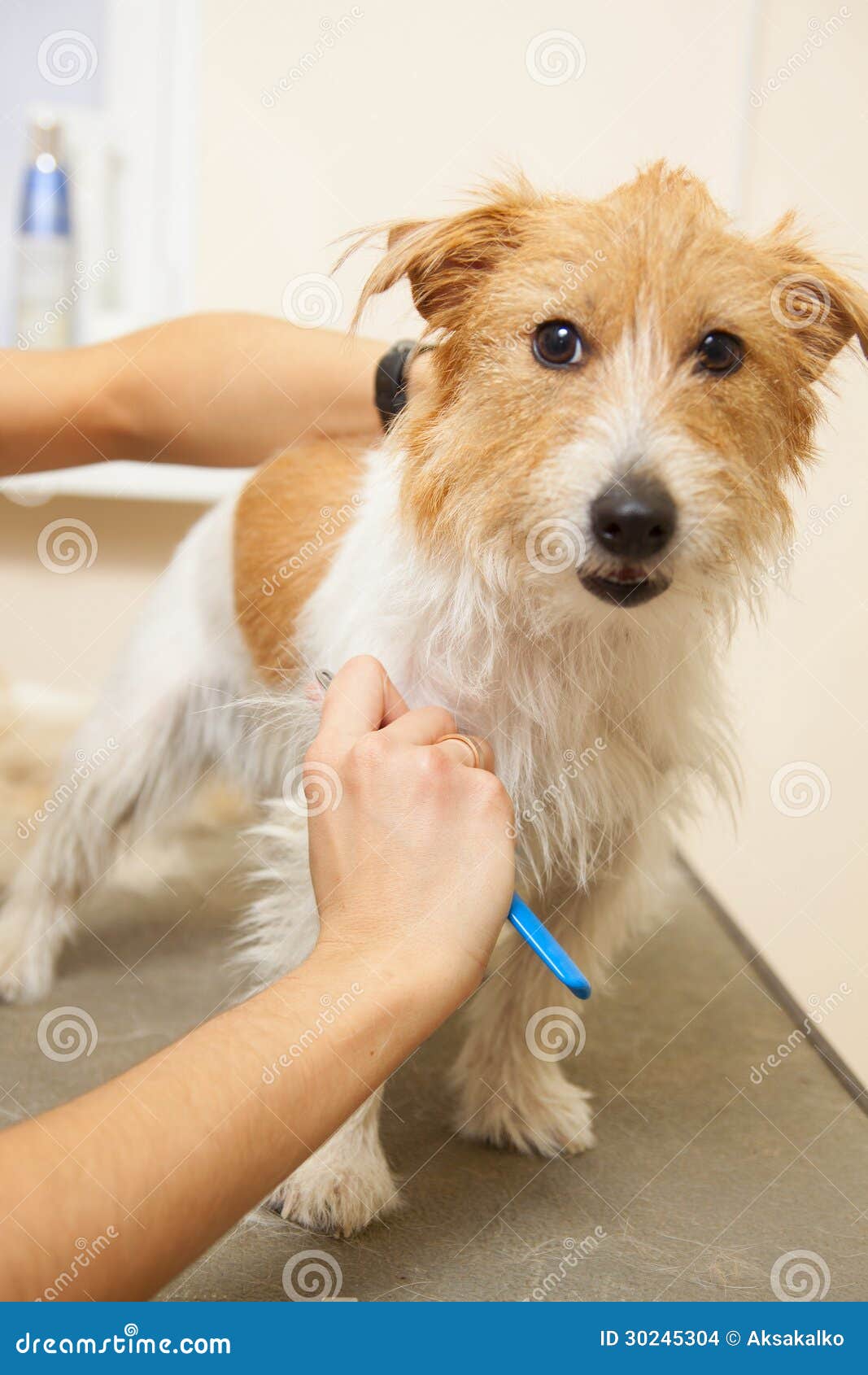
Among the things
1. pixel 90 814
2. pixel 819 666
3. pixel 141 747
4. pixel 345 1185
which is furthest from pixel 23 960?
pixel 819 666

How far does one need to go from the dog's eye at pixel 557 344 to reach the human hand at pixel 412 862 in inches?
13.2

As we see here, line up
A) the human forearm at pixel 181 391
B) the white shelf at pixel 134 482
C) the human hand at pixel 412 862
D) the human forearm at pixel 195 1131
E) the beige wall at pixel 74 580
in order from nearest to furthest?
the human forearm at pixel 195 1131
the human hand at pixel 412 862
the human forearm at pixel 181 391
the white shelf at pixel 134 482
the beige wall at pixel 74 580

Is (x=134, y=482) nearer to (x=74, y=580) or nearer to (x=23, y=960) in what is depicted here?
(x=74, y=580)

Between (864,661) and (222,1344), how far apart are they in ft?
3.41

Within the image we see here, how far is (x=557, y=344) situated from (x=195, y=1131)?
650 millimetres

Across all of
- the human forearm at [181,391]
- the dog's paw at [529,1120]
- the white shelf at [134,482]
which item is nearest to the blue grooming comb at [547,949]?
the dog's paw at [529,1120]

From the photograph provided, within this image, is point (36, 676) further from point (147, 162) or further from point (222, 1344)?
point (222, 1344)

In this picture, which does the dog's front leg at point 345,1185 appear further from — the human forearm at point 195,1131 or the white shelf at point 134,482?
the white shelf at point 134,482

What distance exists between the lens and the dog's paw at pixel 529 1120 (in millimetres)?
1203

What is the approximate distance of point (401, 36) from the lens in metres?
2.07

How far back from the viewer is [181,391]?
140 cm

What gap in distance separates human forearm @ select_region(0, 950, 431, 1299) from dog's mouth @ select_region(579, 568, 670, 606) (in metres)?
0.33

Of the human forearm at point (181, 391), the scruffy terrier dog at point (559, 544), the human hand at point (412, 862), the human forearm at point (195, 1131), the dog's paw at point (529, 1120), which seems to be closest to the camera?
the human forearm at point (195, 1131)

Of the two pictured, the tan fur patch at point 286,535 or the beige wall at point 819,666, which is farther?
the beige wall at point 819,666
